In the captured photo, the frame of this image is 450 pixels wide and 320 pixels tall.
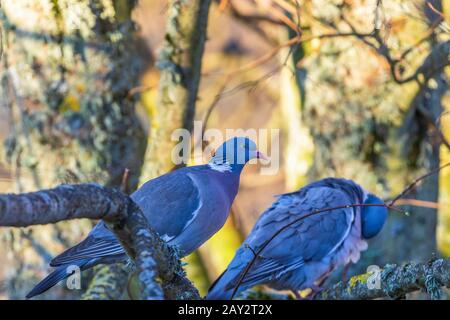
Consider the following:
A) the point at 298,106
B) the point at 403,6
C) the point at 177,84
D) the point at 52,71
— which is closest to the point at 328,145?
the point at 298,106

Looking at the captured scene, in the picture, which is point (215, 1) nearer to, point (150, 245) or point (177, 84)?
point (177, 84)

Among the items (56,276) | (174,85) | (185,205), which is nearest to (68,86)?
(174,85)

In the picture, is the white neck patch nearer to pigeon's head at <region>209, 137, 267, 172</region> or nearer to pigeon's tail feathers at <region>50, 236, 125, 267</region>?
pigeon's head at <region>209, 137, 267, 172</region>

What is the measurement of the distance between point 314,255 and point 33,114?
6.85 feet

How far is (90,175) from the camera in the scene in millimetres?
5051

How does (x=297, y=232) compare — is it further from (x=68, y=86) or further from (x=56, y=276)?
(x=68, y=86)

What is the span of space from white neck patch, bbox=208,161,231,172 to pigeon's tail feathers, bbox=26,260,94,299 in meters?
0.92

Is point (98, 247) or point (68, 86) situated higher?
point (68, 86)

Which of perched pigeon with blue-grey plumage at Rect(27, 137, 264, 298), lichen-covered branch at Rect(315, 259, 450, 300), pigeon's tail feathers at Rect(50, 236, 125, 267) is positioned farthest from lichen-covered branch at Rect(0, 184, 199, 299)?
perched pigeon with blue-grey plumage at Rect(27, 137, 264, 298)

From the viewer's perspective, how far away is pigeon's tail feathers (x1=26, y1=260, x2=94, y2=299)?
11.1 ft

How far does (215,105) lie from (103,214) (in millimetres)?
3792

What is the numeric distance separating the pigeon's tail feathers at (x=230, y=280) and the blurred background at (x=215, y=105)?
498mm

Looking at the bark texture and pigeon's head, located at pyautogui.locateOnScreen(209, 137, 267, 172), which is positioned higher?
the bark texture

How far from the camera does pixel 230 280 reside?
3.97 metres
